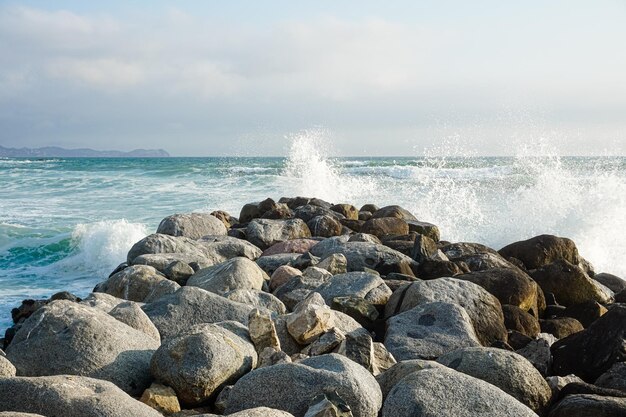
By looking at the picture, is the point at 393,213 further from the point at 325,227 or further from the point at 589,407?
the point at 589,407

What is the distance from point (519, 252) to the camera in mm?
7930

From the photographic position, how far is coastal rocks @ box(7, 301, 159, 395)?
3916 millimetres

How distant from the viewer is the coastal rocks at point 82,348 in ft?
12.8

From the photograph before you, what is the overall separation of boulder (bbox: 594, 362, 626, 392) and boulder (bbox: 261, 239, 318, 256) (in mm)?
4691

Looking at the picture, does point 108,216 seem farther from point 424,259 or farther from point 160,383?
point 160,383

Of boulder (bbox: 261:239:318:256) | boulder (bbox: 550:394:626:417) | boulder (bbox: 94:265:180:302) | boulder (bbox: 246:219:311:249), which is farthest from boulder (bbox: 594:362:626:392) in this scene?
boulder (bbox: 246:219:311:249)

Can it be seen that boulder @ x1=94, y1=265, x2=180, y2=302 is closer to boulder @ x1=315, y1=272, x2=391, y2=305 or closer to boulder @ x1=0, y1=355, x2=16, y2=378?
boulder @ x1=315, y1=272, x2=391, y2=305

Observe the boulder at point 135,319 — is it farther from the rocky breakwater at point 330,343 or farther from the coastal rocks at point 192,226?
the coastal rocks at point 192,226

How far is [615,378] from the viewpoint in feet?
13.5

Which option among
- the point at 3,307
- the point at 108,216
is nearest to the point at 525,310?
the point at 3,307

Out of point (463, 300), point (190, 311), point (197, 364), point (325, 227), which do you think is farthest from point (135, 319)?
point (325, 227)

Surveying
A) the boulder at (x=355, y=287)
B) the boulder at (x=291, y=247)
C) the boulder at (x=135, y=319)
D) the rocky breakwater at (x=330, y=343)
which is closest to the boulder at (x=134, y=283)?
the rocky breakwater at (x=330, y=343)

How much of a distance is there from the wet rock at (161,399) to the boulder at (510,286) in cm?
302

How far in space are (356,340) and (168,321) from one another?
4.65 feet
